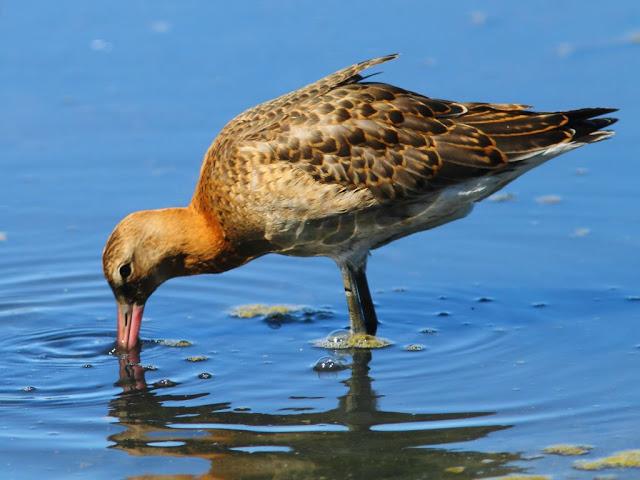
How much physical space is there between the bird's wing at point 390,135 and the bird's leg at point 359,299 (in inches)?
25.7

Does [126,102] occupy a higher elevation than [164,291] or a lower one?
higher

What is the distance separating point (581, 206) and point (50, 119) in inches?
183

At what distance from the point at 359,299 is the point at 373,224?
1.75 feet

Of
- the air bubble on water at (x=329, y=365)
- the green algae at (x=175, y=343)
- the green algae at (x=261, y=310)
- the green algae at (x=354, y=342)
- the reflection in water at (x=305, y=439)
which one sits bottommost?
the reflection in water at (x=305, y=439)

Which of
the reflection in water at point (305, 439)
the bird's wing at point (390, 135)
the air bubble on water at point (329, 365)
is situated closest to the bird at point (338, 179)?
the bird's wing at point (390, 135)

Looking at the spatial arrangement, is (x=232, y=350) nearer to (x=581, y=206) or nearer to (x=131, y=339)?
(x=131, y=339)

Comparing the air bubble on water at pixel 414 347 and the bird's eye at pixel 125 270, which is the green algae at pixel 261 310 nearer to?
the bird's eye at pixel 125 270

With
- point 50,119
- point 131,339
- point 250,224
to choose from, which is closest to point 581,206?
point 250,224

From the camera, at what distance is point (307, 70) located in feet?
42.5

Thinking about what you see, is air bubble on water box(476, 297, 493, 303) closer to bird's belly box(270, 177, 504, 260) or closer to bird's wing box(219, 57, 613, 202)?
bird's belly box(270, 177, 504, 260)

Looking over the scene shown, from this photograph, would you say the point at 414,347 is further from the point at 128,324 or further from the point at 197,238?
the point at 128,324

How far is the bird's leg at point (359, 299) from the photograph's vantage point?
9.87m

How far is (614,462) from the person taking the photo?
24.4 feet

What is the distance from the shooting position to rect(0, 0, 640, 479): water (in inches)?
316
